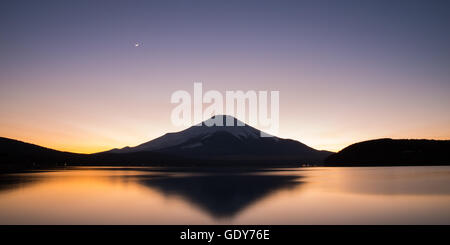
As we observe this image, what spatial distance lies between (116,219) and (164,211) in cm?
390

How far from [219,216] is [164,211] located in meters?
4.43

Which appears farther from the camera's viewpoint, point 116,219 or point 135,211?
point 135,211
